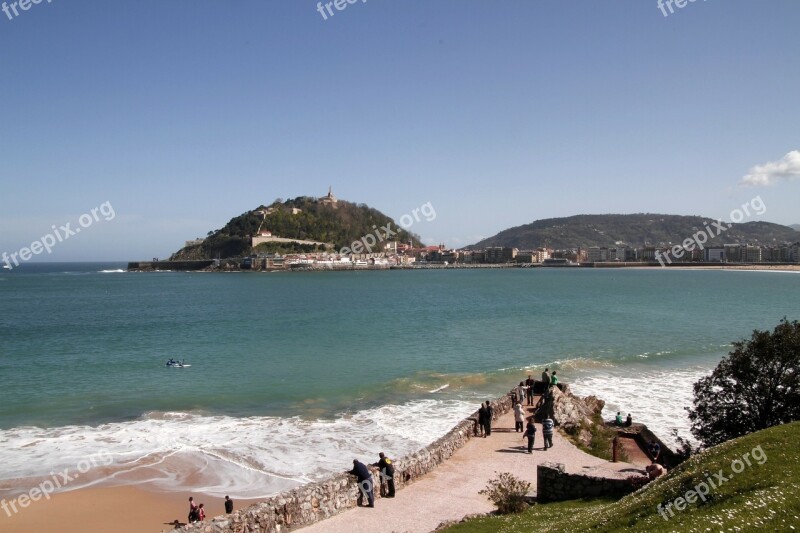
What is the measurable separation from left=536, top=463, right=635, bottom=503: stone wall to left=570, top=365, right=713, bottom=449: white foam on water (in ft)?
27.3

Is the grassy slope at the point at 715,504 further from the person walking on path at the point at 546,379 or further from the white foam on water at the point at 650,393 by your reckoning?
the white foam on water at the point at 650,393

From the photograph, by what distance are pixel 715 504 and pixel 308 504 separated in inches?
276

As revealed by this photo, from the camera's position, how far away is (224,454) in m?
18.5

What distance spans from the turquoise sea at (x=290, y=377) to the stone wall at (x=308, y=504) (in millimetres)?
4468

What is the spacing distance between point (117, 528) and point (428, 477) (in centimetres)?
766

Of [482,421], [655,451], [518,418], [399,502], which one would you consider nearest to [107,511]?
[399,502]

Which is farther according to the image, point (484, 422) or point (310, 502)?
point (484, 422)

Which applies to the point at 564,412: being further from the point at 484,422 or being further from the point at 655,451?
the point at 655,451

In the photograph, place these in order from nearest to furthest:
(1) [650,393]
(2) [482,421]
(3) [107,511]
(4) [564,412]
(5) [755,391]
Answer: (3) [107,511]
(5) [755,391]
(2) [482,421]
(4) [564,412]
(1) [650,393]

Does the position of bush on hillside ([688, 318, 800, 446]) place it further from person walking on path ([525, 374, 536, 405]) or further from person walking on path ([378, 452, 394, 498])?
person walking on path ([378, 452, 394, 498])

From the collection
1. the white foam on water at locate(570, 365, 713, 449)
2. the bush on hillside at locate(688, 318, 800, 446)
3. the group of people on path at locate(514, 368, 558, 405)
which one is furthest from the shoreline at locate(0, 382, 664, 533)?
Answer: the white foam on water at locate(570, 365, 713, 449)

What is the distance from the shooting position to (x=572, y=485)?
11.5 metres

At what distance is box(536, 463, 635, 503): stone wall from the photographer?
11.3m

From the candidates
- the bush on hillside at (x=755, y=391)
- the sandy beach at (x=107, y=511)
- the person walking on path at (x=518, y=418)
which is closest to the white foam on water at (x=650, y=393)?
the bush on hillside at (x=755, y=391)
